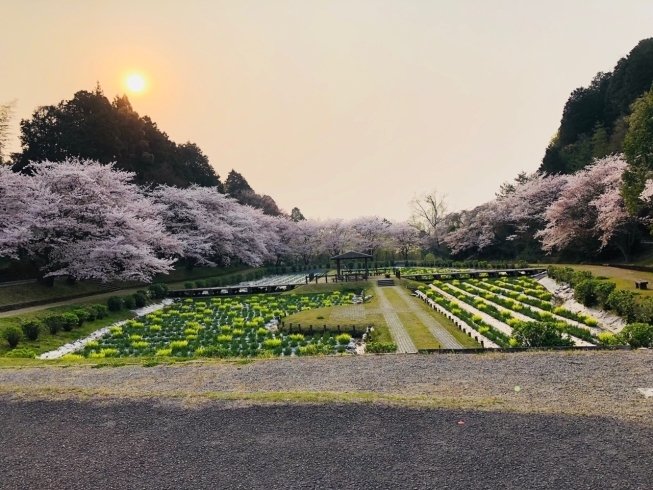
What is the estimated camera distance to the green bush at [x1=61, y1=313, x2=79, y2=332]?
639 inches

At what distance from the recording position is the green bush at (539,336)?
9602 millimetres

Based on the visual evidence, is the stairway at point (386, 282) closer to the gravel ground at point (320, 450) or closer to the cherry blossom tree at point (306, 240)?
the gravel ground at point (320, 450)

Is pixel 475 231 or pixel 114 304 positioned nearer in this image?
pixel 114 304

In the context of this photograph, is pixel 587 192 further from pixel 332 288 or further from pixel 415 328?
pixel 415 328

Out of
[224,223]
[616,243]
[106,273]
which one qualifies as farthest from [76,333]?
[616,243]

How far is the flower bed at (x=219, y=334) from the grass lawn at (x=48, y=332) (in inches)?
36.6

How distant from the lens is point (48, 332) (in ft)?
50.5

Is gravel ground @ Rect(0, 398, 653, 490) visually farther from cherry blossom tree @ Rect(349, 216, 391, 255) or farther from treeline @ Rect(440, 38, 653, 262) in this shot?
cherry blossom tree @ Rect(349, 216, 391, 255)

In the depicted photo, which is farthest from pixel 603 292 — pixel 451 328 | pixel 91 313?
pixel 91 313

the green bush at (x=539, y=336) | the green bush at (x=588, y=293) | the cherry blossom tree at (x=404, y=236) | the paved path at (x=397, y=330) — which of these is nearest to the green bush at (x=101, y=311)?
the paved path at (x=397, y=330)

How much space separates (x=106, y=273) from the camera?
23.4m

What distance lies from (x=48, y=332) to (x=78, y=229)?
8.94m

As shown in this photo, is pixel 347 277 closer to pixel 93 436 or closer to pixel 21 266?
pixel 21 266

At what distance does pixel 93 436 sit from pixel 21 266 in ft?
81.1
